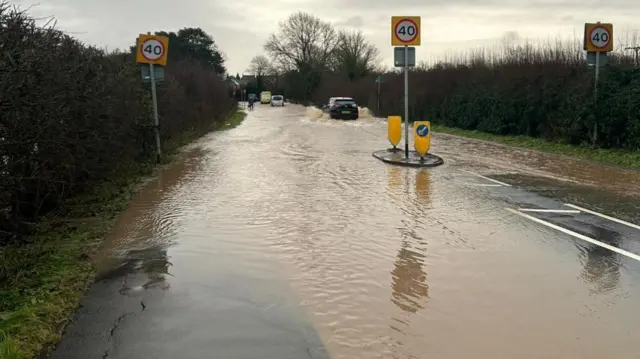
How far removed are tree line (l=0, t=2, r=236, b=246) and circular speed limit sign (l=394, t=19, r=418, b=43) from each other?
6516 mm

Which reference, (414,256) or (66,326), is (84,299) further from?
(414,256)

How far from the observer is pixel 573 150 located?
54.4 feet

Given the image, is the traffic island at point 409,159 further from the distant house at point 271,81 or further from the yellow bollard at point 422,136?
the distant house at point 271,81

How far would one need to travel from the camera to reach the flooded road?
14.2 feet

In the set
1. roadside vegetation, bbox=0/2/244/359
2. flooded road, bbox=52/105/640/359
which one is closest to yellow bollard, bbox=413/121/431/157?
flooded road, bbox=52/105/640/359

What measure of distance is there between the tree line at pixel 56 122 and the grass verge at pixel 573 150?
1133 cm

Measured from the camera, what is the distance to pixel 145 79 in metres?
14.6

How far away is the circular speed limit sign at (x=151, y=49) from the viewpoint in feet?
47.8

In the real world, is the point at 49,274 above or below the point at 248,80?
below

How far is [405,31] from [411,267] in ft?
30.3

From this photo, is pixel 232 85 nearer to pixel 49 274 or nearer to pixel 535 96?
pixel 535 96

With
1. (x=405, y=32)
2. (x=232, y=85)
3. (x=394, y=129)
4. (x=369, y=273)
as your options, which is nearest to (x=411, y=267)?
(x=369, y=273)

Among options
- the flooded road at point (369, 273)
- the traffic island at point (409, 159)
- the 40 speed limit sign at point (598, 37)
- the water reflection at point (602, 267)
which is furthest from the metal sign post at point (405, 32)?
the water reflection at point (602, 267)

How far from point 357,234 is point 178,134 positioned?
1581cm
